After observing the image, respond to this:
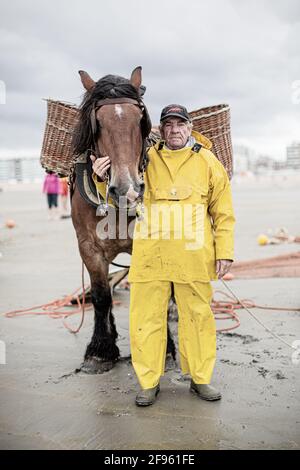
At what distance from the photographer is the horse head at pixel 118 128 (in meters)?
3.06

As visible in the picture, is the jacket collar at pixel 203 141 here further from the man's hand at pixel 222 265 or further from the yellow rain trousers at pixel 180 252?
the man's hand at pixel 222 265

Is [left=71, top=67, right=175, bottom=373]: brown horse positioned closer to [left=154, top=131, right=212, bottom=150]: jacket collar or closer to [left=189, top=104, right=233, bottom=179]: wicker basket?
[left=154, top=131, right=212, bottom=150]: jacket collar

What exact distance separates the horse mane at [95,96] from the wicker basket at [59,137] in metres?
0.45

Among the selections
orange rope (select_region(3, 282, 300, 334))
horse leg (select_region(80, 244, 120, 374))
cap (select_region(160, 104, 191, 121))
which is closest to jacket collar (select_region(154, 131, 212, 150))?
cap (select_region(160, 104, 191, 121))

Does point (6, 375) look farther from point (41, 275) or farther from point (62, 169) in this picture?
point (41, 275)

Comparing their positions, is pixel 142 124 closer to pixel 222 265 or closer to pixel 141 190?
pixel 141 190

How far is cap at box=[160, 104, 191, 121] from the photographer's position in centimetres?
325

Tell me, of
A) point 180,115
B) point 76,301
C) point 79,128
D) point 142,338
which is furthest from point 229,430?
point 76,301

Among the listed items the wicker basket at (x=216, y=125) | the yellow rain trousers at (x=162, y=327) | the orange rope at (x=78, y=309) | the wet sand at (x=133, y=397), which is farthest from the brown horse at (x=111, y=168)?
the orange rope at (x=78, y=309)

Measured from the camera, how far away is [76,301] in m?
6.14

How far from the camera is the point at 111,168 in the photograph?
317cm

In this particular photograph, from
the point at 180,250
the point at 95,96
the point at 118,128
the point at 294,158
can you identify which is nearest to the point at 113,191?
the point at 118,128

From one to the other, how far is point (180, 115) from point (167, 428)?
2.06 m

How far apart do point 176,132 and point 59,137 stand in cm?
130
